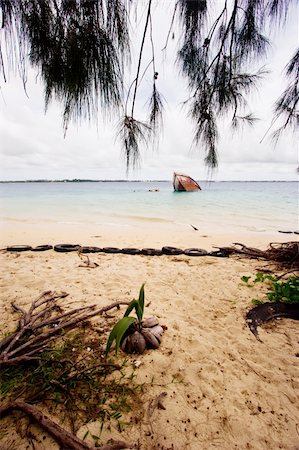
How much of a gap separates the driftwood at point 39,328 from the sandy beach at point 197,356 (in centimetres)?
18

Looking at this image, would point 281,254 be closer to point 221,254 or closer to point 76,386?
point 221,254

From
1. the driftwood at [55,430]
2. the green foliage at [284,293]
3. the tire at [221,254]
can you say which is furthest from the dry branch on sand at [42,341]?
the tire at [221,254]

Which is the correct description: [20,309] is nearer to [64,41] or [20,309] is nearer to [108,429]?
[108,429]

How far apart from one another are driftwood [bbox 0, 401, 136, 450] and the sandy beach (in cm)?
6

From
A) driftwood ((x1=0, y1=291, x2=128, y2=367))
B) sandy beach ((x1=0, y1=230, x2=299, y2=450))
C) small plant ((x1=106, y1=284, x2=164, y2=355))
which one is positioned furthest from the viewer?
small plant ((x1=106, y1=284, x2=164, y2=355))

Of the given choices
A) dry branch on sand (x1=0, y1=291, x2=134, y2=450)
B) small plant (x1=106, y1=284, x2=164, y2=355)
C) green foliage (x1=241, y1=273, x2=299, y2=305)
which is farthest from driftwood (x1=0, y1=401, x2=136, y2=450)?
green foliage (x1=241, y1=273, x2=299, y2=305)

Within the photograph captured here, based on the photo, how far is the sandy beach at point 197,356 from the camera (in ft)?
4.69

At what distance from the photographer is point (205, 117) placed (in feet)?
6.68

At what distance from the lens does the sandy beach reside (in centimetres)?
143

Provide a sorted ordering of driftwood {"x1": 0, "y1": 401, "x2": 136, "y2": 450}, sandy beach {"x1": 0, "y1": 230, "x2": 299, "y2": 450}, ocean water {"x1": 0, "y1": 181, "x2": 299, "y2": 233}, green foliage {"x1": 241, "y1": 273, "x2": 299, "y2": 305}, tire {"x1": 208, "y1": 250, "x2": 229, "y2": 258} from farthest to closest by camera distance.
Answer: ocean water {"x1": 0, "y1": 181, "x2": 299, "y2": 233} → tire {"x1": 208, "y1": 250, "x2": 229, "y2": 258} → green foliage {"x1": 241, "y1": 273, "x2": 299, "y2": 305} → sandy beach {"x1": 0, "y1": 230, "x2": 299, "y2": 450} → driftwood {"x1": 0, "y1": 401, "x2": 136, "y2": 450}

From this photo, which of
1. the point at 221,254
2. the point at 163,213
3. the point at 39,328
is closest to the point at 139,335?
the point at 39,328

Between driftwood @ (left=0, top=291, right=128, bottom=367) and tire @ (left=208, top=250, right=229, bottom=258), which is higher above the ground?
driftwood @ (left=0, top=291, right=128, bottom=367)

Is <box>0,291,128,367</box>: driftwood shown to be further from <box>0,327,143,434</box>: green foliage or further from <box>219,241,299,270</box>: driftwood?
<box>219,241,299,270</box>: driftwood

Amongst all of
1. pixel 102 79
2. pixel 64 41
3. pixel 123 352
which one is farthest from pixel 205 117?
pixel 123 352
